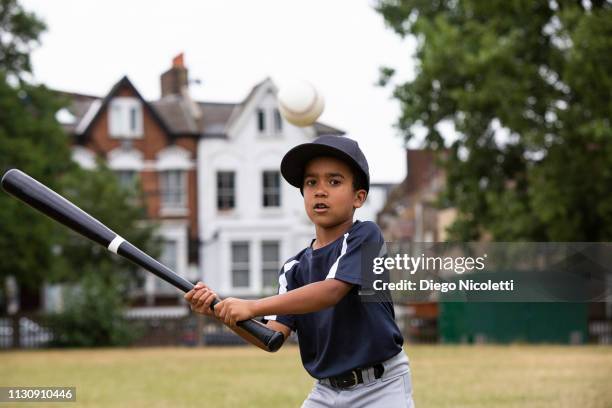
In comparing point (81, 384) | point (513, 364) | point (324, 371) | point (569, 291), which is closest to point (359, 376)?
point (324, 371)

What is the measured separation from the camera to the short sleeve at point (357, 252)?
159 inches

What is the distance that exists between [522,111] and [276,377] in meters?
8.87

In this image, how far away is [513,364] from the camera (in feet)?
57.4

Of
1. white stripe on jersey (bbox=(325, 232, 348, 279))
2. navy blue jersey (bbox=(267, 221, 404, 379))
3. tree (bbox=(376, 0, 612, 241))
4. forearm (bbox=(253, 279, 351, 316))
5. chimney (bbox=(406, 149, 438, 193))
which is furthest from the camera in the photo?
chimney (bbox=(406, 149, 438, 193))

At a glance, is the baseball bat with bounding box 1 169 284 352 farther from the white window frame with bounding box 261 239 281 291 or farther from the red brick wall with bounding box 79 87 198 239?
the white window frame with bounding box 261 239 281 291

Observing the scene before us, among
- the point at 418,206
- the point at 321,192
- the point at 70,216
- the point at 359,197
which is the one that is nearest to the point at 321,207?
the point at 321,192

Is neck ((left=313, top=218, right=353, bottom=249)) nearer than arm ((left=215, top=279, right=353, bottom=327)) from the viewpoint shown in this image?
No

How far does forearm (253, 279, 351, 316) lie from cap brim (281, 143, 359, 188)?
1.68 ft

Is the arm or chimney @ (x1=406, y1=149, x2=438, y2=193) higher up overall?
chimney @ (x1=406, y1=149, x2=438, y2=193)

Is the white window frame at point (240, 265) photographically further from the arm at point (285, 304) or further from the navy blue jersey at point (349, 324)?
the arm at point (285, 304)

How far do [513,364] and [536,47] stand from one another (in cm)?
795

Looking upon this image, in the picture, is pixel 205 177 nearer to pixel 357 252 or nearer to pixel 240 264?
pixel 240 264

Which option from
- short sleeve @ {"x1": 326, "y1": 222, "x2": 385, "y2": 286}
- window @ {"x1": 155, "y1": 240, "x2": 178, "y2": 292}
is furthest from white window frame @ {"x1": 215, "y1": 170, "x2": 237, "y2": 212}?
short sleeve @ {"x1": 326, "y1": 222, "x2": 385, "y2": 286}

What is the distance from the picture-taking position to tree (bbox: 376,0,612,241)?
19.4 meters
